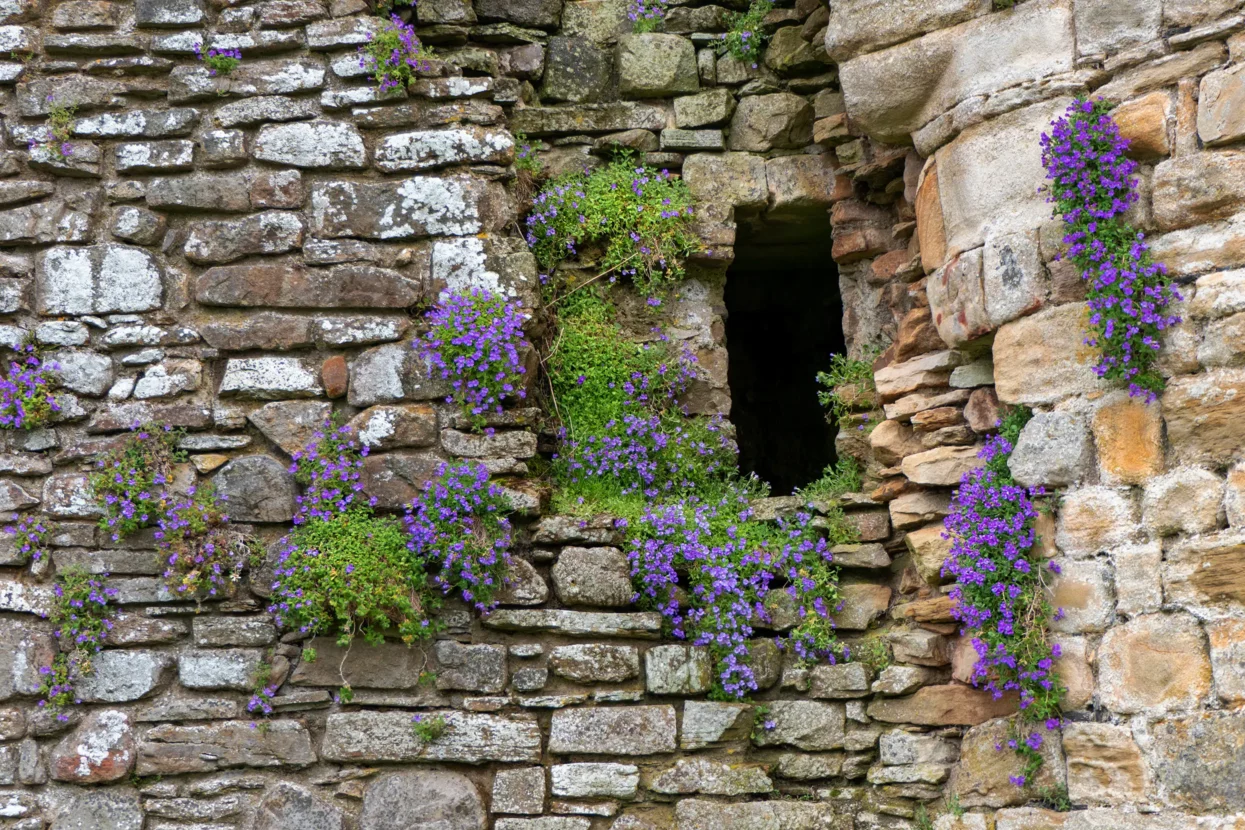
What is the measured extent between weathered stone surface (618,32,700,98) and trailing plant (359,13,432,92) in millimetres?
884

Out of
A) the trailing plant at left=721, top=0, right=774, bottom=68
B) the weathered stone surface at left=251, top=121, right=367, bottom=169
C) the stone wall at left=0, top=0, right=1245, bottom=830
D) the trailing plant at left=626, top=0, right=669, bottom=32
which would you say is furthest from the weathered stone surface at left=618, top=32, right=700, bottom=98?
the weathered stone surface at left=251, top=121, right=367, bottom=169

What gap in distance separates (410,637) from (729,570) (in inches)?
44.3

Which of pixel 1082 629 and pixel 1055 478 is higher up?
pixel 1055 478

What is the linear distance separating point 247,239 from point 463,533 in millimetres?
1332

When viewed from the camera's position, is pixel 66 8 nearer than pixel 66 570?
No

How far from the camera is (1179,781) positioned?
11.0 feet

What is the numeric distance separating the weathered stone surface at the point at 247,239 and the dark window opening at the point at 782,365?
8.77 feet

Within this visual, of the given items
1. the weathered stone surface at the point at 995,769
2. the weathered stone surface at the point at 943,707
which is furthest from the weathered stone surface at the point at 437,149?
the weathered stone surface at the point at 995,769

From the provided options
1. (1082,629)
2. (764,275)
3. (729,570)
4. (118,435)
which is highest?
(764,275)

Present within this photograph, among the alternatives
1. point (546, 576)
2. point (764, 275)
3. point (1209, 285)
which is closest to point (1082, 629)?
point (1209, 285)

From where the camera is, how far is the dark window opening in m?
6.46

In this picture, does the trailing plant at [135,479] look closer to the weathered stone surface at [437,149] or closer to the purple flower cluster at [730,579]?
the weathered stone surface at [437,149]

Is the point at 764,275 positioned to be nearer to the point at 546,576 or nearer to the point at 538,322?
the point at 538,322

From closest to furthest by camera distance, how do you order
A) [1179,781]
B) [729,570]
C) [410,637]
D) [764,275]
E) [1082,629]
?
[1179,781]
[1082,629]
[410,637]
[729,570]
[764,275]
